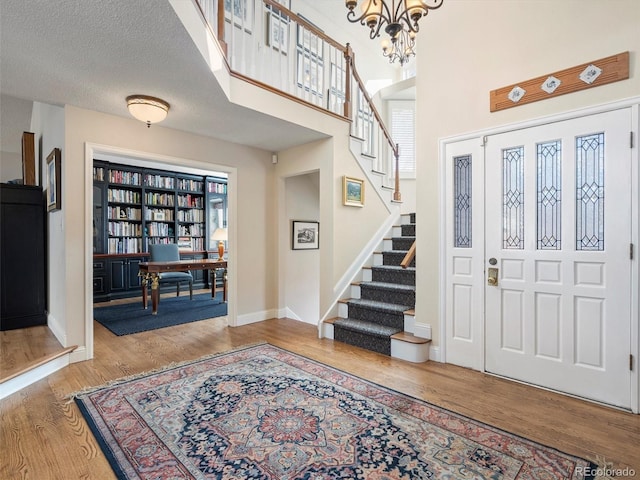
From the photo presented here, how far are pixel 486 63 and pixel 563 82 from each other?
64cm

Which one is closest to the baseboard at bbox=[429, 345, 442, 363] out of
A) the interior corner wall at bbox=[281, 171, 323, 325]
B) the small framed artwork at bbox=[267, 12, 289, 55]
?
the interior corner wall at bbox=[281, 171, 323, 325]

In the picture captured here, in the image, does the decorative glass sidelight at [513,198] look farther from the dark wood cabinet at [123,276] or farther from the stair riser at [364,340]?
the dark wood cabinet at [123,276]

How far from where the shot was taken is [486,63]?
9.50ft

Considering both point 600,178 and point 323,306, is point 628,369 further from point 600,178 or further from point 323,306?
point 323,306

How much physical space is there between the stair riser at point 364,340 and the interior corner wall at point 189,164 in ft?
4.68

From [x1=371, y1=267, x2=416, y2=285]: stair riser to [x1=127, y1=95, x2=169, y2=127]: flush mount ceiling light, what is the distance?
295cm

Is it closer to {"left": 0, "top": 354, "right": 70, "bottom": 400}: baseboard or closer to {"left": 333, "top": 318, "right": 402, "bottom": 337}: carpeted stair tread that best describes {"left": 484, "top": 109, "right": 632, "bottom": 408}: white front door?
{"left": 333, "top": 318, "right": 402, "bottom": 337}: carpeted stair tread

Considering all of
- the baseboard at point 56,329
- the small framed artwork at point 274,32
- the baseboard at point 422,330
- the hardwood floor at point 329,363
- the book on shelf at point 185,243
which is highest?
the small framed artwork at point 274,32

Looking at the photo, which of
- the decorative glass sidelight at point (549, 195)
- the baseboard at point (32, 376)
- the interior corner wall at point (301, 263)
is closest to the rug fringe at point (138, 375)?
the baseboard at point (32, 376)

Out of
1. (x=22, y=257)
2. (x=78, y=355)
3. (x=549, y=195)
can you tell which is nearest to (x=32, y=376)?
(x=78, y=355)

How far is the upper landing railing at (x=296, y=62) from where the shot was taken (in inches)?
145

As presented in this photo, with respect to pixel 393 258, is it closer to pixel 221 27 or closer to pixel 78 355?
pixel 221 27

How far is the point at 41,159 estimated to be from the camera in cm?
447

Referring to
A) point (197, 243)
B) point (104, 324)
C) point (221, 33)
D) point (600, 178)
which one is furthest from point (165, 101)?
point (197, 243)
